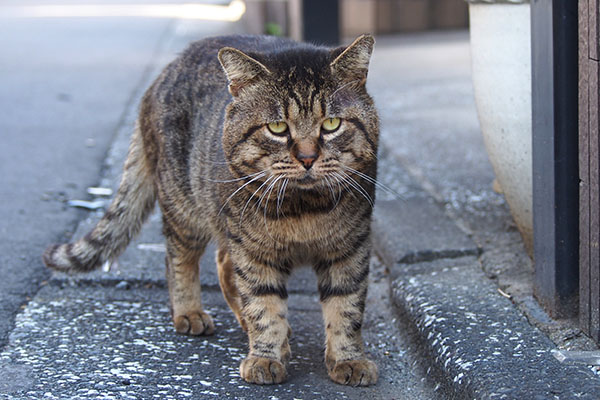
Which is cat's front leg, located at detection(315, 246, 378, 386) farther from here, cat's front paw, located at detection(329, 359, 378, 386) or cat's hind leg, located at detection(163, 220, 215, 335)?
cat's hind leg, located at detection(163, 220, 215, 335)

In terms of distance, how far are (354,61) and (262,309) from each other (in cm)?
85

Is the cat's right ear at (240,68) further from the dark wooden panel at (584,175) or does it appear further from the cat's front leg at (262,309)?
the dark wooden panel at (584,175)

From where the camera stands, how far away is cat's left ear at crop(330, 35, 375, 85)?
8.63ft

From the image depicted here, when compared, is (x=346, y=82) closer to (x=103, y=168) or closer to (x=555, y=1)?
(x=555, y=1)

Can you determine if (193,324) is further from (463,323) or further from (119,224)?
(463,323)

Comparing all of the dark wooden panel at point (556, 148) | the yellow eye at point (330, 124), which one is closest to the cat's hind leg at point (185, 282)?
the yellow eye at point (330, 124)

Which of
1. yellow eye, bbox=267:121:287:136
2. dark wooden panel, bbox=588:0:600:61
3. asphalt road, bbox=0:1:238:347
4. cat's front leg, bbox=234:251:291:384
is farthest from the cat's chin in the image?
asphalt road, bbox=0:1:238:347

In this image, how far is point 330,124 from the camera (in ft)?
8.50

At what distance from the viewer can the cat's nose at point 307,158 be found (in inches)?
98.0

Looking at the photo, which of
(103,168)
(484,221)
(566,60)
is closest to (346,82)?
(566,60)

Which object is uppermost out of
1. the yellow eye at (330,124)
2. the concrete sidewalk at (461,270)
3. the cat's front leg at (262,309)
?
the yellow eye at (330,124)

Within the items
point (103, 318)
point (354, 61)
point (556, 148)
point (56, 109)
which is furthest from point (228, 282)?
point (56, 109)

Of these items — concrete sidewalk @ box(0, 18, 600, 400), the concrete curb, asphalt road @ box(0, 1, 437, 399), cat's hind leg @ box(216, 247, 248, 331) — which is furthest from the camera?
cat's hind leg @ box(216, 247, 248, 331)

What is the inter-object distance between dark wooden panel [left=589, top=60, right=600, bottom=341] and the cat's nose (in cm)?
82
